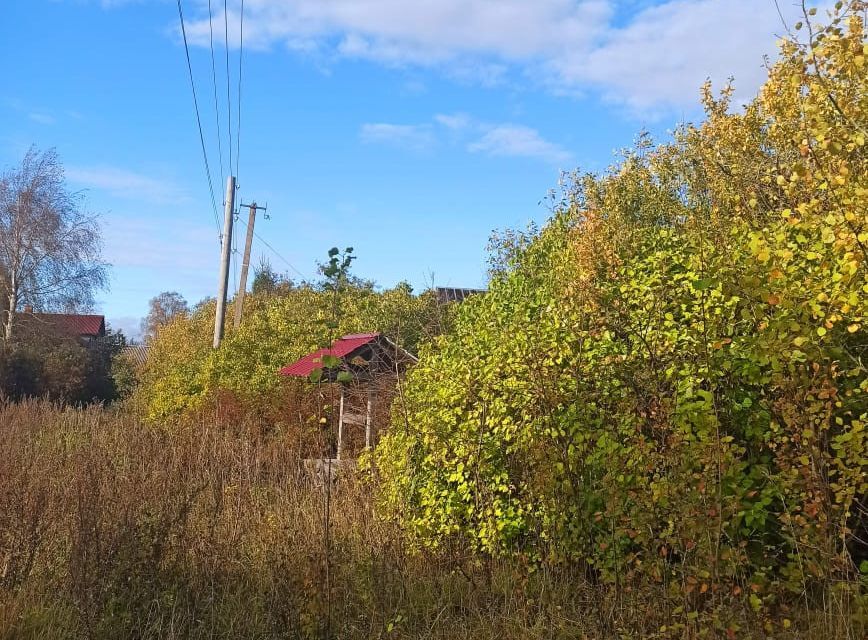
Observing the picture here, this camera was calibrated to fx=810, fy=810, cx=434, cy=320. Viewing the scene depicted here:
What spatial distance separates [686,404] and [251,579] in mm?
3092

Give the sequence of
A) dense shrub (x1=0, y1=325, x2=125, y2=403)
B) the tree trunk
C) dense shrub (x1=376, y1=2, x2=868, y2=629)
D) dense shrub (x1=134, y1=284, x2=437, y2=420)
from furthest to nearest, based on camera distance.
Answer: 1. the tree trunk
2. dense shrub (x1=0, y1=325, x2=125, y2=403)
3. dense shrub (x1=134, y1=284, x2=437, y2=420)
4. dense shrub (x1=376, y1=2, x2=868, y2=629)

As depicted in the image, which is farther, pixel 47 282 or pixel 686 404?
pixel 47 282

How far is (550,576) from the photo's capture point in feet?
15.9

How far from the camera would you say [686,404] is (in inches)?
171

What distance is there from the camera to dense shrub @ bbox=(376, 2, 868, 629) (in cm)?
358

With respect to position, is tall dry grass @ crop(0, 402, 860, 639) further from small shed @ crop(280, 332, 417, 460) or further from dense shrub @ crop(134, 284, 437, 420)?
dense shrub @ crop(134, 284, 437, 420)

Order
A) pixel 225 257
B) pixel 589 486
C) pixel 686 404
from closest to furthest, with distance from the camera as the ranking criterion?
pixel 686 404, pixel 589 486, pixel 225 257

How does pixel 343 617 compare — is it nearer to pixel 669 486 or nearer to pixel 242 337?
pixel 669 486

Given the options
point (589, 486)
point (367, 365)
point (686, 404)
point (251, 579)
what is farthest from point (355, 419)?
point (686, 404)

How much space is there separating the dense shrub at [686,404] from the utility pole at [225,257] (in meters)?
13.2

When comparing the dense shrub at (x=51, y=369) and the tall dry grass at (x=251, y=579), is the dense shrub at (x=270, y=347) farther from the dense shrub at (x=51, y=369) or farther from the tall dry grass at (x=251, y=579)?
the tall dry grass at (x=251, y=579)

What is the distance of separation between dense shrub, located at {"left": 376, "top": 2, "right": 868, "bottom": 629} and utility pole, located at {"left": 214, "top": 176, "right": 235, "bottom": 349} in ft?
43.3

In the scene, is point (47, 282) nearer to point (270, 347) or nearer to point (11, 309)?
point (11, 309)

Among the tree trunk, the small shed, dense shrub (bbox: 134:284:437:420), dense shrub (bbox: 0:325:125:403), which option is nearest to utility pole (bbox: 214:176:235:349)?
dense shrub (bbox: 134:284:437:420)
